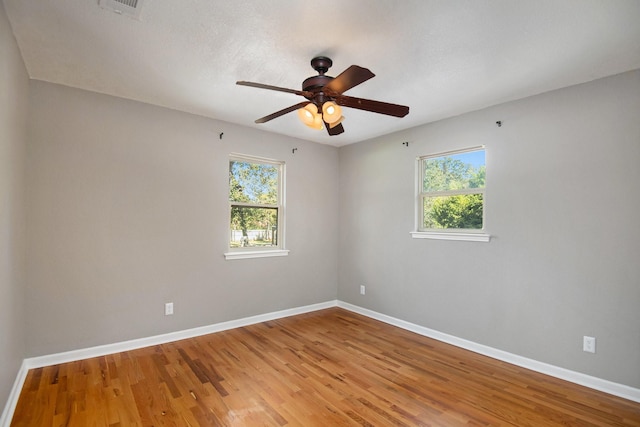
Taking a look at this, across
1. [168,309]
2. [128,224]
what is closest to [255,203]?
[128,224]

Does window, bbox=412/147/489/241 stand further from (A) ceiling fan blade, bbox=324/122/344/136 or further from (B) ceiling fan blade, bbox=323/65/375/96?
(B) ceiling fan blade, bbox=323/65/375/96

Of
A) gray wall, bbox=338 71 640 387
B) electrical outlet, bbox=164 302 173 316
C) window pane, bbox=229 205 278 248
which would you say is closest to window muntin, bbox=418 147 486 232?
gray wall, bbox=338 71 640 387

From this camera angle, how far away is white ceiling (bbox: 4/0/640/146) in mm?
1839

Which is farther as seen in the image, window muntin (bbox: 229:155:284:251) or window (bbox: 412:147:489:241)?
window muntin (bbox: 229:155:284:251)

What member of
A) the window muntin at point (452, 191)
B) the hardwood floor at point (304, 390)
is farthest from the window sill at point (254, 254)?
the window muntin at point (452, 191)

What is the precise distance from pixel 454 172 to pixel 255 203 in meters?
2.49

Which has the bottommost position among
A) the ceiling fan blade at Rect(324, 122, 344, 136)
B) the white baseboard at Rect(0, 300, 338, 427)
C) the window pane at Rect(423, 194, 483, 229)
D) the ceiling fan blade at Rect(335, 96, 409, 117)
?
the white baseboard at Rect(0, 300, 338, 427)

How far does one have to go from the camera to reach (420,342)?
3566mm

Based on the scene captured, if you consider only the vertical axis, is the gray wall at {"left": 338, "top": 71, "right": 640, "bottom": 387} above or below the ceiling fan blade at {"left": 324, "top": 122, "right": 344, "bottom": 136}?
below

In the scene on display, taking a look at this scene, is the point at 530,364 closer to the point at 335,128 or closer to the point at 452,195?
the point at 452,195

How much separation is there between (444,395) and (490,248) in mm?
1520

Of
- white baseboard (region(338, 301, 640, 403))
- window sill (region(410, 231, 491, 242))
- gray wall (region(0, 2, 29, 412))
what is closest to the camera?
gray wall (region(0, 2, 29, 412))

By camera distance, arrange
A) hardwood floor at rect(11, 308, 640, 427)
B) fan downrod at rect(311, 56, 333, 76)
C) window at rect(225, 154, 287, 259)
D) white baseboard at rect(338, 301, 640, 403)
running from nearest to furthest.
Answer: hardwood floor at rect(11, 308, 640, 427) → fan downrod at rect(311, 56, 333, 76) → white baseboard at rect(338, 301, 640, 403) → window at rect(225, 154, 287, 259)

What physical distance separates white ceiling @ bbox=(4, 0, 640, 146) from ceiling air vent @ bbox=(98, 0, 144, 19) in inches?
1.4
